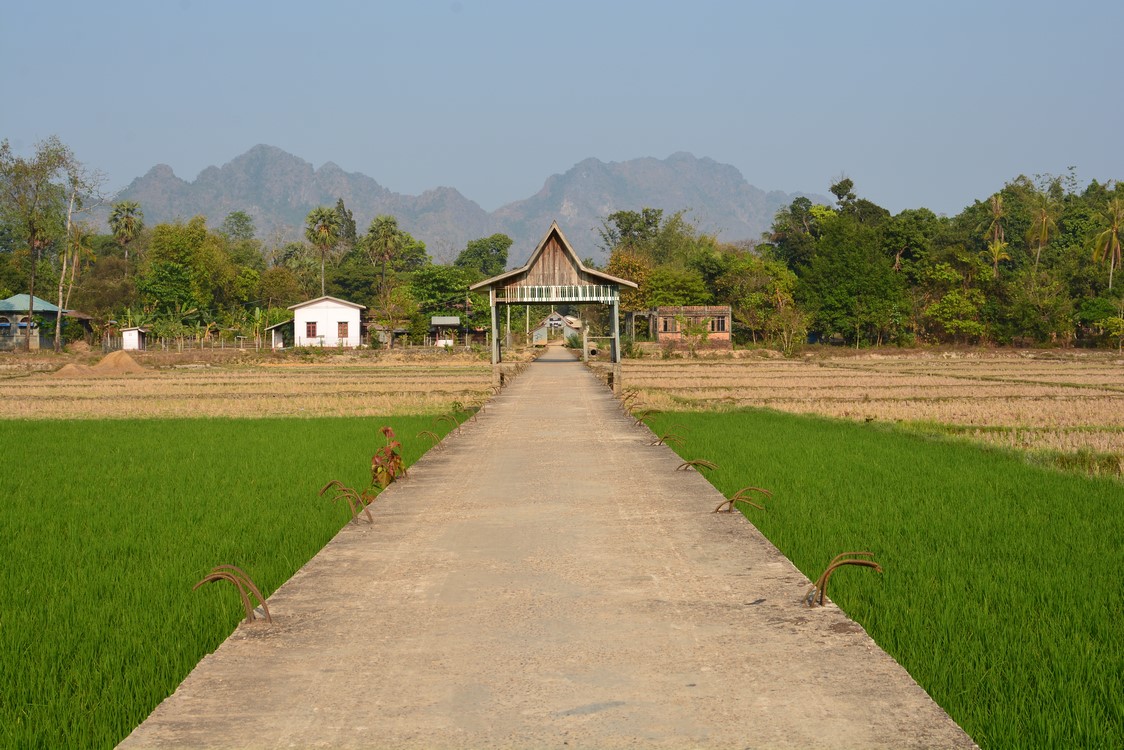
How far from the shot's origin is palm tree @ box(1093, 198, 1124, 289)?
57928 millimetres

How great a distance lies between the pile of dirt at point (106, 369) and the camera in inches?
1522

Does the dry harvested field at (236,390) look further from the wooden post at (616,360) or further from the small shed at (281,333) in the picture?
the small shed at (281,333)

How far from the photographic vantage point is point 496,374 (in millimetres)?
25188

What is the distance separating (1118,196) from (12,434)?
286ft

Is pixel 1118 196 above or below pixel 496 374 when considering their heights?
above

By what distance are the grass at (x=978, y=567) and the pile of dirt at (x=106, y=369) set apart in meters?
33.2

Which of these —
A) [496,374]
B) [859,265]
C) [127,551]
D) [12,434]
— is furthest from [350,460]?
[859,265]

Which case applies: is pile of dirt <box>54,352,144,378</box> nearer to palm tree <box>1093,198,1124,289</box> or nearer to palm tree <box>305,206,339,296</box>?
palm tree <box>305,206,339,296</box>

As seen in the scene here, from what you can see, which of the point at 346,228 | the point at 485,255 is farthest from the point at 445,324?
the point at 485,255

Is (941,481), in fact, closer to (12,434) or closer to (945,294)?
(12,434)

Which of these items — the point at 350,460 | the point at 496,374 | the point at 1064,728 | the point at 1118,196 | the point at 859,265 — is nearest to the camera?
the point at 1064,728

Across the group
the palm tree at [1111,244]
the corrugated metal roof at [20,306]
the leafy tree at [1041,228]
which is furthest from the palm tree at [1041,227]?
the corrugated metal roof at [20,306]

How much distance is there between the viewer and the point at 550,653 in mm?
4168

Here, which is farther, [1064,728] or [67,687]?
[67,687]
